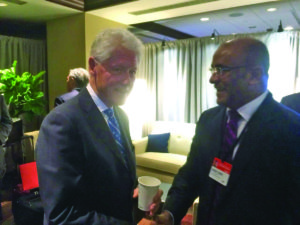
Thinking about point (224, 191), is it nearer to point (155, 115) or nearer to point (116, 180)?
point (116, 180)

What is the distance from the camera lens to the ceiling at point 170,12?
127 inches

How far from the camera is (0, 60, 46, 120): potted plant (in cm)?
373

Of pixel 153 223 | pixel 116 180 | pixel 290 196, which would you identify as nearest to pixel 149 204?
pixel 153 223

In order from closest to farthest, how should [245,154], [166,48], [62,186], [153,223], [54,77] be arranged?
[62,186], [245,154], [153,223], [54,77], [166,48]

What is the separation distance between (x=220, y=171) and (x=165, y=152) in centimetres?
309

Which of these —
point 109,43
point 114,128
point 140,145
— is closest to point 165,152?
point 140,145

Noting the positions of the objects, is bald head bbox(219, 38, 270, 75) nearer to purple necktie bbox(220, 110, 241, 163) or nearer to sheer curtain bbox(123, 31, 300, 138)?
purple necktie bbox(220, 110, 241, 163)

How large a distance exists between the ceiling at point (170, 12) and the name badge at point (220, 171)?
2.60 metres

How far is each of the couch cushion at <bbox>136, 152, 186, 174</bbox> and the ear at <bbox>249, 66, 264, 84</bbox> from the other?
103 inches

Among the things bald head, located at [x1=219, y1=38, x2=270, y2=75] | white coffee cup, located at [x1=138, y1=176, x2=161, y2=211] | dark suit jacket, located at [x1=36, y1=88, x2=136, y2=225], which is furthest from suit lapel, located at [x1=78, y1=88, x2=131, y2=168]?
bald head, located at [x1=219, y1=38, x2=270, y2=75]

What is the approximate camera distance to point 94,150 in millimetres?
917

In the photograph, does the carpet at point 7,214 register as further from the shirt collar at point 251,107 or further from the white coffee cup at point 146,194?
the shirt collar at point 251,107

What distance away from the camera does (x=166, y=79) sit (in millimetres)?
4602

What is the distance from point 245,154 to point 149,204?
52 centimetres
